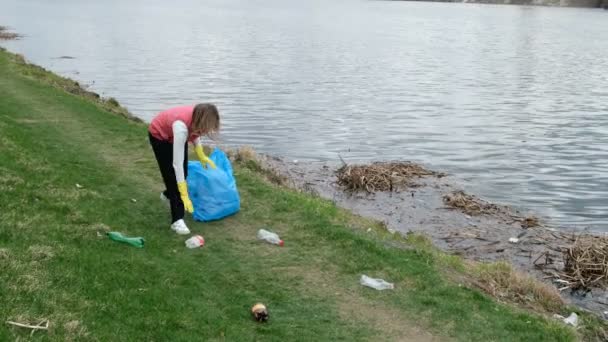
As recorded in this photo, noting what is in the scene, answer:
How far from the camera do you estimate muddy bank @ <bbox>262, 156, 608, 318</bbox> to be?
14.0 meters

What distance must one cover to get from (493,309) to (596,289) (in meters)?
4.45

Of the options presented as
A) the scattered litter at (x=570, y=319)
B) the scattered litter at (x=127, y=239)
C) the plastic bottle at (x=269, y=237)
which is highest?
the scattered litter at (x=127, y=239)

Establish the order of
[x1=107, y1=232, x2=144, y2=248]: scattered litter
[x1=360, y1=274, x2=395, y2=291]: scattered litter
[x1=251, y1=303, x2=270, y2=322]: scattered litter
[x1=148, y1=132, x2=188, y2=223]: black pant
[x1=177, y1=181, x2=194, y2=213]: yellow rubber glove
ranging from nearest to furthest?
[x1=251, y1=303, x2=270, y2=322]: scattered litter → [x1=360, y1=274, x2=395, y2=291]: scattered litter → [x1=107, y1=232, x2=144, y2=248]: scattered litter → [x1=177, y1=181, x2=194, y2=213]: yellow rubber glove → [x1=148, y1=132, x2=188, y2=223]: black pant

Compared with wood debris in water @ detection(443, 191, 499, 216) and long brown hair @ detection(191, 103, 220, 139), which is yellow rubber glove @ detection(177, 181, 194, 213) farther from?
wood debris in water @ detection(443, 191, 499, 216)

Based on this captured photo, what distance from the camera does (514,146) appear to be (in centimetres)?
2730

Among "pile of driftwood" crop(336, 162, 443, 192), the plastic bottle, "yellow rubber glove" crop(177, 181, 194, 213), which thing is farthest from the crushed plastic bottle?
"pile of driftwood" crop(336, 162, 443, 192)

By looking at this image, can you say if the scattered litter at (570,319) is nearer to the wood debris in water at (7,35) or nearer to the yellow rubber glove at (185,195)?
the yellow rubber glove at (185,195)

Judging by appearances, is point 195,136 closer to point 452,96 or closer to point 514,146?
point 514,146

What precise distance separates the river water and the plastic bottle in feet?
33.7

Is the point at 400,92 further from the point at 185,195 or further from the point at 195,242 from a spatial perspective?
the point at 195,242

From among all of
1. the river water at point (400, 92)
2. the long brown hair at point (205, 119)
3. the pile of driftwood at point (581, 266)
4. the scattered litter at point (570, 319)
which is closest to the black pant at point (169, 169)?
the long brown hair at point (205, 119)

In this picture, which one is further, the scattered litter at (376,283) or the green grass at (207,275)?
the scattered litter at (376,283)

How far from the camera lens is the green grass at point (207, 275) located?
749cm

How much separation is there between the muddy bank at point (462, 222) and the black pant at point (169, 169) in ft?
21.6
